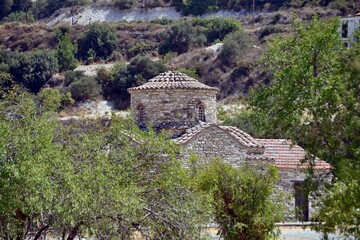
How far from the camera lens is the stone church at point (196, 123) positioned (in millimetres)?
26297

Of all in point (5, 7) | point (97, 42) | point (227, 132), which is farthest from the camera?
point (5, 7)

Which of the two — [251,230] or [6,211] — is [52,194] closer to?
[6,211]

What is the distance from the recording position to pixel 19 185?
1300 centimetres

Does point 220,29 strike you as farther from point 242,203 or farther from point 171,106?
point 242,203

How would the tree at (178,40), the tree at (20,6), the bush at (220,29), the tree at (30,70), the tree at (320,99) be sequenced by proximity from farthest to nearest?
the tree at (20,6) < the bush at (220,29) < the tree at (178,40) < the tree at (30,70) < the tree at (320,99)

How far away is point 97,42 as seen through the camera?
258 ft

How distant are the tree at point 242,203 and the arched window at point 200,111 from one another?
25.4 feet

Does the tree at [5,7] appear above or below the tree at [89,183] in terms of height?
below

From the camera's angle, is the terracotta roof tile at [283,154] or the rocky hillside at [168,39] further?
the rocky hillside at [168,39]

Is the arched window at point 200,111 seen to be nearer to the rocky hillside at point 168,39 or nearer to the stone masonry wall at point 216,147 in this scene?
the stone masonry wall at point 216,147

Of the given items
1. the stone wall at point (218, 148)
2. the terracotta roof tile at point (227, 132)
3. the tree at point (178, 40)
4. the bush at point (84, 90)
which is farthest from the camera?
the tree at point (178, 40)

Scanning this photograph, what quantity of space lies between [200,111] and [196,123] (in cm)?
55

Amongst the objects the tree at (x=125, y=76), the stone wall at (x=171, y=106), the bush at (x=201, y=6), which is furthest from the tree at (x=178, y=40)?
the stone wall at (x=171, y=106)

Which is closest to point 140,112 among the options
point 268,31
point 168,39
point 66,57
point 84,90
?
→ point 84,90
